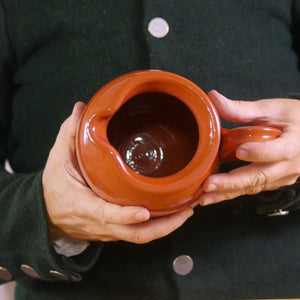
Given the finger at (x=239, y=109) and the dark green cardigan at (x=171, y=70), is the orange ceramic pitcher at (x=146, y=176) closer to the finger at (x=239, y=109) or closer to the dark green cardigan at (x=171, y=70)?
the finger at (x=239, y=109)

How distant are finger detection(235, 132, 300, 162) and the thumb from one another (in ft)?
0.21

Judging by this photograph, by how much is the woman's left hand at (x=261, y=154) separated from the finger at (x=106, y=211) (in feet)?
0.31

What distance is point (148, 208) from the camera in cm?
41

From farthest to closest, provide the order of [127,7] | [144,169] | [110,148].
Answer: [127,7], [144,169], [110,148]

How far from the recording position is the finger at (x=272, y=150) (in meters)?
0.40

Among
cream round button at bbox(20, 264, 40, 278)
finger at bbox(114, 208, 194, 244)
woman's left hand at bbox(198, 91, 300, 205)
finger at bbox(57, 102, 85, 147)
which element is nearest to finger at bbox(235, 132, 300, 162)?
woman's left hand at bbox(198, 91, 300, 205)

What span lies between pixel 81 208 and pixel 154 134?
17 cm

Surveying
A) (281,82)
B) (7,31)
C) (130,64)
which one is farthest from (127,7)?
(281,82)

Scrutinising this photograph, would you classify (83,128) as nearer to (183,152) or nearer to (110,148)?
(110,148)

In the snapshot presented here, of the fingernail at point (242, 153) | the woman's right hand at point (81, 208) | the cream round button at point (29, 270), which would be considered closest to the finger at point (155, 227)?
the woman's right hand at point (81, 208)

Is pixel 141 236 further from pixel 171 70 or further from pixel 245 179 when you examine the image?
pixel 171 70

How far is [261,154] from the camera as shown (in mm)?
409

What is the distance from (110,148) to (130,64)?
0.29 m

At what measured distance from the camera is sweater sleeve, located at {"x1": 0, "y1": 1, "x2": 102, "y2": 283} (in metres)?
0.53
